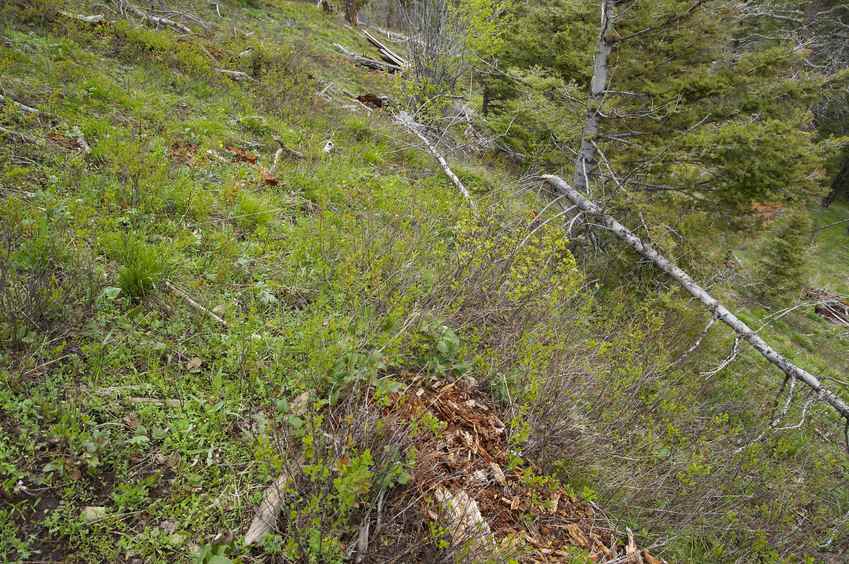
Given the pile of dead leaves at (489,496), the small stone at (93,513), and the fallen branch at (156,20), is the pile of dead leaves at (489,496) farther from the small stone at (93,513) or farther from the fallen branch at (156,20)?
the fallen branch at (156,20)

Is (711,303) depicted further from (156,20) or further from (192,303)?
(156,20)

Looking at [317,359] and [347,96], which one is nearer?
[317,359]

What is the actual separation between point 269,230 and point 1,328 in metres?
2.35

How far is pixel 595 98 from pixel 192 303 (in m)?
6.54

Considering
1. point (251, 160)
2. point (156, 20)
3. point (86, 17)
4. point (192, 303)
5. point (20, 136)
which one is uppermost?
point (156, 20)

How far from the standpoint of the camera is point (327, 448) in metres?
2.23

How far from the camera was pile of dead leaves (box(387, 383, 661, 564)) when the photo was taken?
2328mm

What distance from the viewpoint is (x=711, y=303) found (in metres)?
5.50

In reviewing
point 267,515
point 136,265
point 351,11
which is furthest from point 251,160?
point 351,11

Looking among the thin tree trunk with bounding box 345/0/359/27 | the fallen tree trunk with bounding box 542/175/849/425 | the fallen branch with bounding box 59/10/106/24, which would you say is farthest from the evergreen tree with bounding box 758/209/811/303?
the thin tree trunk with bounding box 345/0/359/27

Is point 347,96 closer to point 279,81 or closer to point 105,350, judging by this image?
point 279,81

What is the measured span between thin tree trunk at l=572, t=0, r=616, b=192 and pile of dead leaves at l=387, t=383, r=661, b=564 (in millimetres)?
5008

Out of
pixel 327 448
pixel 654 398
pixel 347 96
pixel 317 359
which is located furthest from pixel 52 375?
pixel 347 96

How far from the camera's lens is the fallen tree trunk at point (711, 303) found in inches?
189
